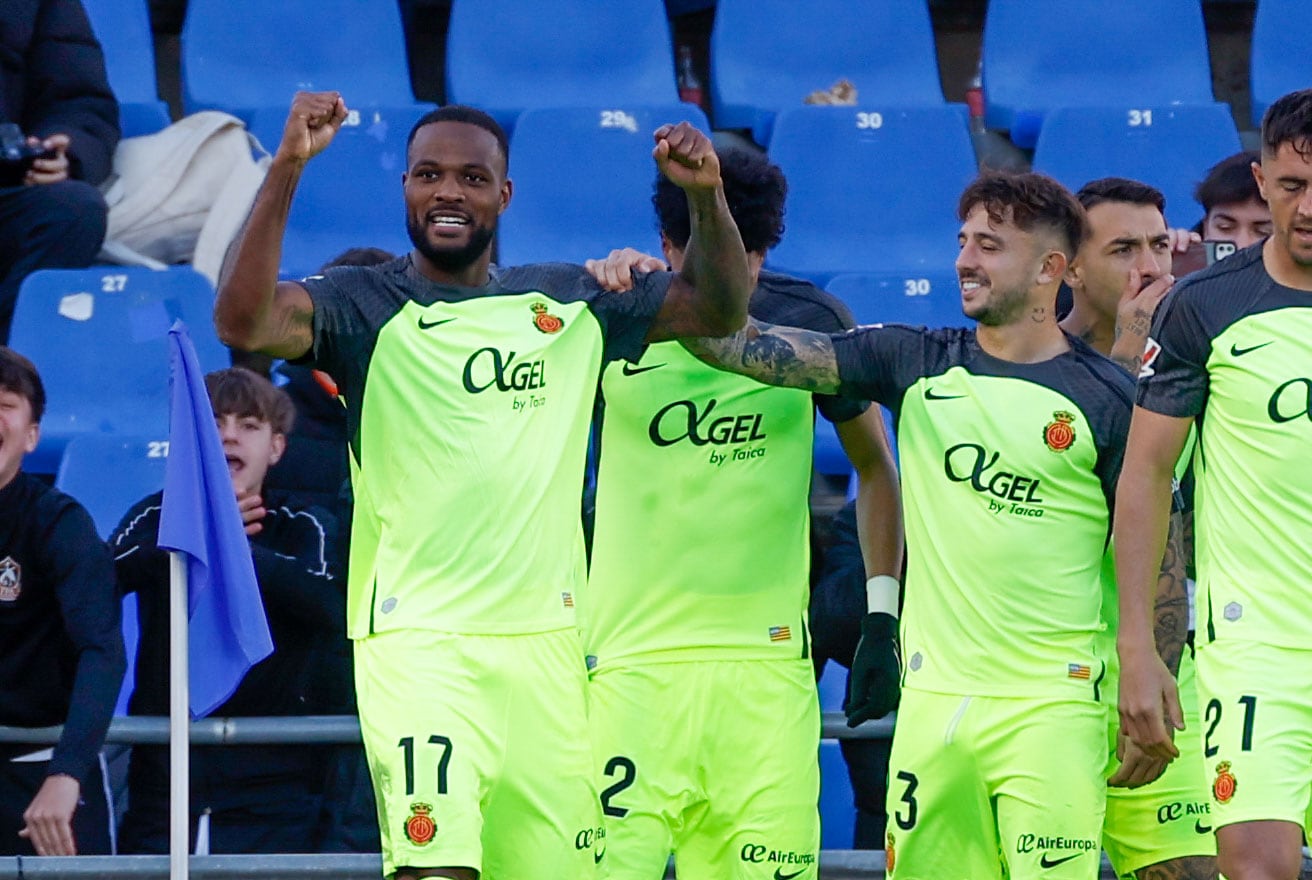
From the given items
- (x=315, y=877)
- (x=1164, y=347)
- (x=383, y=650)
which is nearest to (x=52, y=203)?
(x=315, y=877)

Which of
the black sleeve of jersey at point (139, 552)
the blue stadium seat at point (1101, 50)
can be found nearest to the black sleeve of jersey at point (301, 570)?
the black sleeve of jersey at point (139, 552)

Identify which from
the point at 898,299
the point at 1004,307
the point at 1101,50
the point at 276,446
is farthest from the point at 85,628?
the point at 1101,50

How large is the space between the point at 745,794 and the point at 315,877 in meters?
1.32

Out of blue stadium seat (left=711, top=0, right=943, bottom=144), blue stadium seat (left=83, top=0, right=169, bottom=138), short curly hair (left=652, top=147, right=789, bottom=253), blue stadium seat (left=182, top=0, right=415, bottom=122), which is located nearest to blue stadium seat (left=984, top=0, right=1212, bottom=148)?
blue stadium seat (left=711, top=0, right=943, bottom=144)

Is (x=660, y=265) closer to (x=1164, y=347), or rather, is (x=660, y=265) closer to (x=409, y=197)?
(x=409, y=197)

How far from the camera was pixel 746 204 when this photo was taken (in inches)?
242

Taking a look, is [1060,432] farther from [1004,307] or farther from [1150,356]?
[1150,356]

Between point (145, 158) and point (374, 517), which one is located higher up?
point (145, 158)

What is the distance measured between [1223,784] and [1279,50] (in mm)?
6519

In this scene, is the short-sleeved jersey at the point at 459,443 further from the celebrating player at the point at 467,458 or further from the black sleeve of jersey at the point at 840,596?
the black sleeve of jersey at the point at 840,596

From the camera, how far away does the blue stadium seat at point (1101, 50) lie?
34.0 feet

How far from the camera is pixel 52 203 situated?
8453 mm

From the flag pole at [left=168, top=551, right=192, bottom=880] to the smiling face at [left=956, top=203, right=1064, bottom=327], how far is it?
90.0 inches

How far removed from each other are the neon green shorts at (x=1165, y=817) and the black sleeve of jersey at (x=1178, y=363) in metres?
1.14
